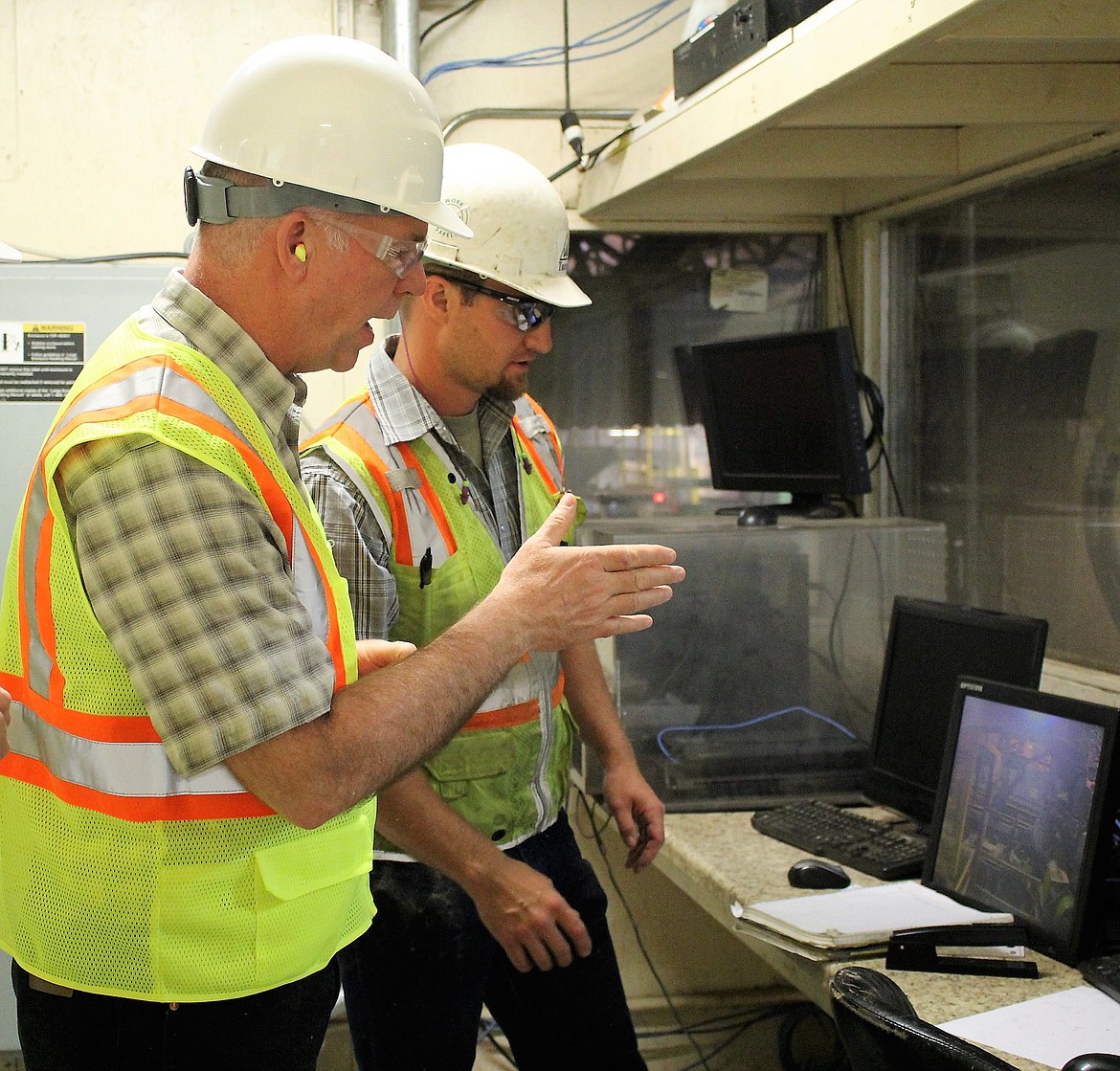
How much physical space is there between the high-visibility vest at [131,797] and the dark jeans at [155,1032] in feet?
0.10

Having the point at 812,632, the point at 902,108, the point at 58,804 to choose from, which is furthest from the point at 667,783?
the point at 58,804

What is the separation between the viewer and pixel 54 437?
3.63 ft

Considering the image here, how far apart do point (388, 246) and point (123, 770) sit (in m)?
0.56

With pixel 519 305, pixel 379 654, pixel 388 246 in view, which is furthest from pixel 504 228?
pixel 379 654

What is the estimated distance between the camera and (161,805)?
1113 millimetres

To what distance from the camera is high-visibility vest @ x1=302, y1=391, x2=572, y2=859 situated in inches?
69.1

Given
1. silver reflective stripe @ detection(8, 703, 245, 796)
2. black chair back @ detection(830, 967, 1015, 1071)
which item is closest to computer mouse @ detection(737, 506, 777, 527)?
black chair back @ detection(830, 967, 1015, 1071)

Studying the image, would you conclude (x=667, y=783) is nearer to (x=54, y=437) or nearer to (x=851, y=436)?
(x=851, y=436)

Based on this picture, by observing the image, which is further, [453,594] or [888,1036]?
[453,594]

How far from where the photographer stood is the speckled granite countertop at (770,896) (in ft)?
5.32

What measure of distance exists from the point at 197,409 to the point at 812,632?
6.18 feet

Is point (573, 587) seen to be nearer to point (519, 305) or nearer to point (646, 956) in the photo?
point (519, 305)

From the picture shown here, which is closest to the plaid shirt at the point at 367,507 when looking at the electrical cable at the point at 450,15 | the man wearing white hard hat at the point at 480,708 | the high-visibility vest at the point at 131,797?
the man wearing white hard hat at the point at 480,708

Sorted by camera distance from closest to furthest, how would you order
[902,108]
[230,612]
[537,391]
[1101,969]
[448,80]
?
[230,612], [1101,969], [902,108], [448,80], [537,391]
